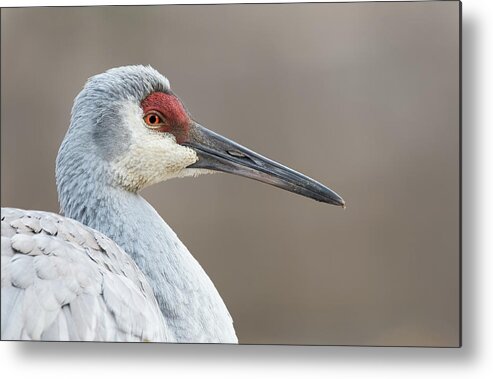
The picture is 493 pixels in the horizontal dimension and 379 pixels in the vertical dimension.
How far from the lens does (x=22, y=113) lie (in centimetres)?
297

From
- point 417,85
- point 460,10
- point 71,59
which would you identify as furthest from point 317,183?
point 71,59

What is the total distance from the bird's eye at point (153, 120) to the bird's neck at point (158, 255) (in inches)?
8.0

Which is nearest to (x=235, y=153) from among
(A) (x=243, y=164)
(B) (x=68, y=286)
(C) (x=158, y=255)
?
(A) (x=243, y=164)

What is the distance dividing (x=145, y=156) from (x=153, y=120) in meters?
0.11

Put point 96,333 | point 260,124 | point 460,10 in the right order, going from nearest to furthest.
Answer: point 96,333
point 460,10
point 260,124

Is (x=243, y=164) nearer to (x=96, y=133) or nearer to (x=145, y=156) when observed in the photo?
(x=145, y=156)

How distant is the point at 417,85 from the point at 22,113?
126 centimetres

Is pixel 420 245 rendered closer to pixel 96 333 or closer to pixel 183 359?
pixel 183 359

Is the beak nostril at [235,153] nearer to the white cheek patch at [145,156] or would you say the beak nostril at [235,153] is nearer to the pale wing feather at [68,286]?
the white cheek patch at [145,156]

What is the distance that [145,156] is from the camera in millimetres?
2721

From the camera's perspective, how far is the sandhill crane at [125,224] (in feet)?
8.27

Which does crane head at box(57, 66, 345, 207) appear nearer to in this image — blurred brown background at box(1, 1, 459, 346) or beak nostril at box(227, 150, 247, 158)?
beak nostril at box(227, 150, 247, 158)

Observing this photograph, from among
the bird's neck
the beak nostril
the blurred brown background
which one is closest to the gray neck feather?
the bird's neck

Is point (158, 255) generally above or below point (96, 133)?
below
